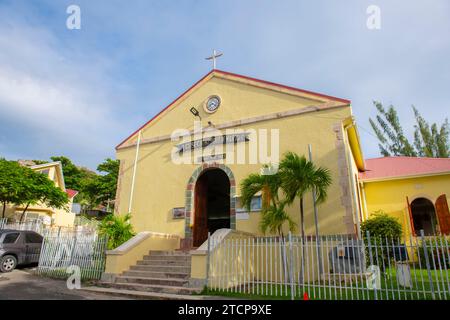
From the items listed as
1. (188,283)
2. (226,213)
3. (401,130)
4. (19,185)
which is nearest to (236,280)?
(188,283)

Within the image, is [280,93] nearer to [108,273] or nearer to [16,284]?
[108,273]

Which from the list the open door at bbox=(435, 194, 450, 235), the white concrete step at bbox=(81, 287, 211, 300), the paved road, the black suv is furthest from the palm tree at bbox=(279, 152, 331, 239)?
the black suv

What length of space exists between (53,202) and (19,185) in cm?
277

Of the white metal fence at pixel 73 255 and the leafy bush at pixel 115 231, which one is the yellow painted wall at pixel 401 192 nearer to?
the leafy bush at pixel 115 231

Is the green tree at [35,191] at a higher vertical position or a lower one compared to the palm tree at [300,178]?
higher


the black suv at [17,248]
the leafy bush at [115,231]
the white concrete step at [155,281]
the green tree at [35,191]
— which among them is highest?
the green tree at [35,191]

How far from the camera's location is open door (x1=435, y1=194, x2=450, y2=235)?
1226 centimetres

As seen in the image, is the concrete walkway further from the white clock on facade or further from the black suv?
the white clock on facade

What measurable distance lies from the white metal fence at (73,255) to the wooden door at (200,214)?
359 centimetres

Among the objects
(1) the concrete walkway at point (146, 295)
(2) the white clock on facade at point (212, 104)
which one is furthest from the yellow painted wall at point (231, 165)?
(1) the concrete walkway at point (146, 295)

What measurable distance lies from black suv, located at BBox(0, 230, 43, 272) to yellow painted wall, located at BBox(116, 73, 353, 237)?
3.68m

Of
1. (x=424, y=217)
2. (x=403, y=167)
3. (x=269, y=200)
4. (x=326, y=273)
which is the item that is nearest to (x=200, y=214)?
(x=269, y=200)

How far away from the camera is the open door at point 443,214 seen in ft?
40.2

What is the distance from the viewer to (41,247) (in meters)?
12.1
